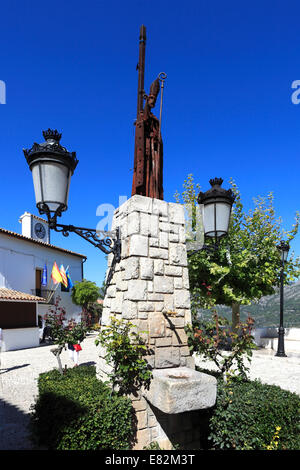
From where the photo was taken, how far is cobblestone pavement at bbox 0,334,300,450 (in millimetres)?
4546

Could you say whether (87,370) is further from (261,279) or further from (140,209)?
(261,279)

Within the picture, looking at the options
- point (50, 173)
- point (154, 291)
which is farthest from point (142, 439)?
point (50, 173)

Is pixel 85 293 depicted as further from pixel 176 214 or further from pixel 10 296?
pixel 176 214

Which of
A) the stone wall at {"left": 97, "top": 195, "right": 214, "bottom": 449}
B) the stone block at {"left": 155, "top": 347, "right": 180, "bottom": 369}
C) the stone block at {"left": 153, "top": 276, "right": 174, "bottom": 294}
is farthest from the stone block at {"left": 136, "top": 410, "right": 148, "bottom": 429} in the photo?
the stone block at {"left": 153, "top": 276, "right": 174, "bottom": 294}

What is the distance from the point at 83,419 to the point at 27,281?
1660cm

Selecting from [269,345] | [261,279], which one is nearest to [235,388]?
[261,279]

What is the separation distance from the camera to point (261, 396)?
3.80 metres

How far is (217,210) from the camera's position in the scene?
465 cm

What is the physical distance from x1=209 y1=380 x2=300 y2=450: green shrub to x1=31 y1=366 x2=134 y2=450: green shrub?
3.95ft

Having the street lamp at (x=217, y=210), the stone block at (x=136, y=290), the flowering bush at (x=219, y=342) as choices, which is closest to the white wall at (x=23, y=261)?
the stone block at (x=136, y=290)

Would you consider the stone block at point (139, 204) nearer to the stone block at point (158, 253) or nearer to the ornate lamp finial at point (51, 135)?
the stone block at point (158, 253)

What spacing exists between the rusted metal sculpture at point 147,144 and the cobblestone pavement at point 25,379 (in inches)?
173

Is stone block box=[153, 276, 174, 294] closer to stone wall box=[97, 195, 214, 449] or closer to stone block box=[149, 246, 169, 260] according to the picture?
stone wall box=[97, 195, 214, 449]
